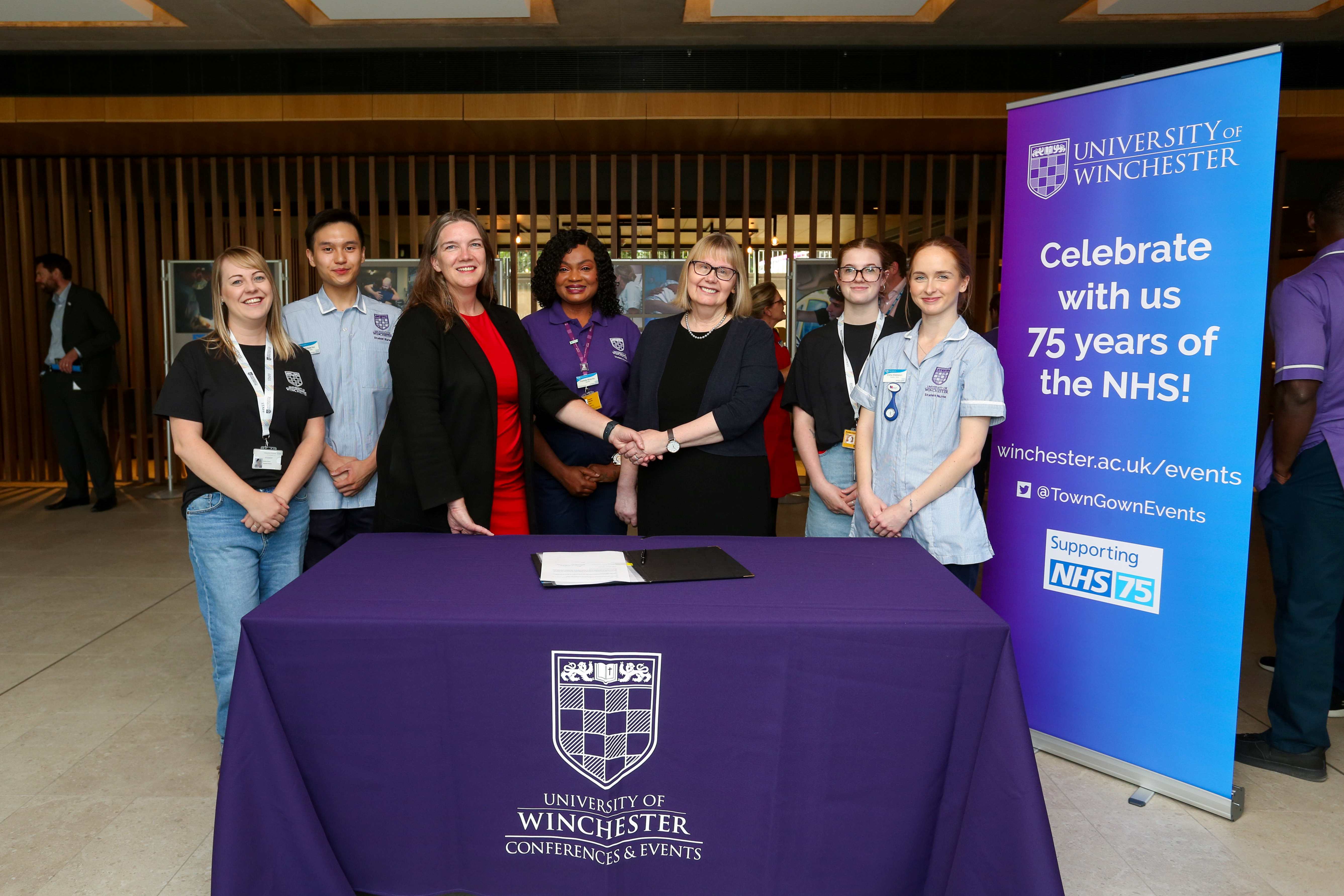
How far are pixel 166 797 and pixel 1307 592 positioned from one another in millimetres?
3444

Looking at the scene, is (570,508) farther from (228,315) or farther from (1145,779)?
(1145,779)

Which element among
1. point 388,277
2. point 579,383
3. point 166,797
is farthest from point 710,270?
point 388,277

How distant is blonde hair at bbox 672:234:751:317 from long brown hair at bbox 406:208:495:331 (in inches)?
25.3

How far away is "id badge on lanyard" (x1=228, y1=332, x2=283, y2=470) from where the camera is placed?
261 centimetres

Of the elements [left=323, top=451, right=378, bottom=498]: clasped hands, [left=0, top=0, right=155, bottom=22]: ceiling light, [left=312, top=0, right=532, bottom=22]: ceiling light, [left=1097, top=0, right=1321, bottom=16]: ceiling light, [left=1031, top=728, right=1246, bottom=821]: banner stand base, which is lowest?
[left=1031, top=728, right=1246, bottom=821]: banner stand base

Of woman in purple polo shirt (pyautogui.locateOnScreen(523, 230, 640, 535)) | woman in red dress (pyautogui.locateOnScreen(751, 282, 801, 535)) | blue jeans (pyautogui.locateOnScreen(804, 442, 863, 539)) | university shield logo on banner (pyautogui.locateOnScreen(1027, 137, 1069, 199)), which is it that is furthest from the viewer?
woman in red dress (pyautogui.locateOnScreen(751, 282, 801, 535))

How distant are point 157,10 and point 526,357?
465 centimetres

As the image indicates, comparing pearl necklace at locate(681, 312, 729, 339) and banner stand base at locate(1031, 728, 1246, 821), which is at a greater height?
pearl necklace at locate(681, 312, 729, 339)

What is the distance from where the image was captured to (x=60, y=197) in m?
7.74

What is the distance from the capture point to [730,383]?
281 cm

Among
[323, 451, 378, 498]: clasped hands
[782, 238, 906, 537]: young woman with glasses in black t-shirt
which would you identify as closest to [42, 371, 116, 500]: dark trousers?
[323, 451, 378, 498]: clasped hands

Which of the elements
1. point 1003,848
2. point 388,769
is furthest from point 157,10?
point 1003,848

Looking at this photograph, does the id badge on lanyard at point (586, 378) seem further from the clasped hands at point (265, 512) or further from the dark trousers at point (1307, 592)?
the dark trousers at point (1307, 592)

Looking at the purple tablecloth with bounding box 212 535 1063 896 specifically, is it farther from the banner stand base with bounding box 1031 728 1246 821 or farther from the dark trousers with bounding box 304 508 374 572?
the dark trousers with bounding box 304 508 374 572
